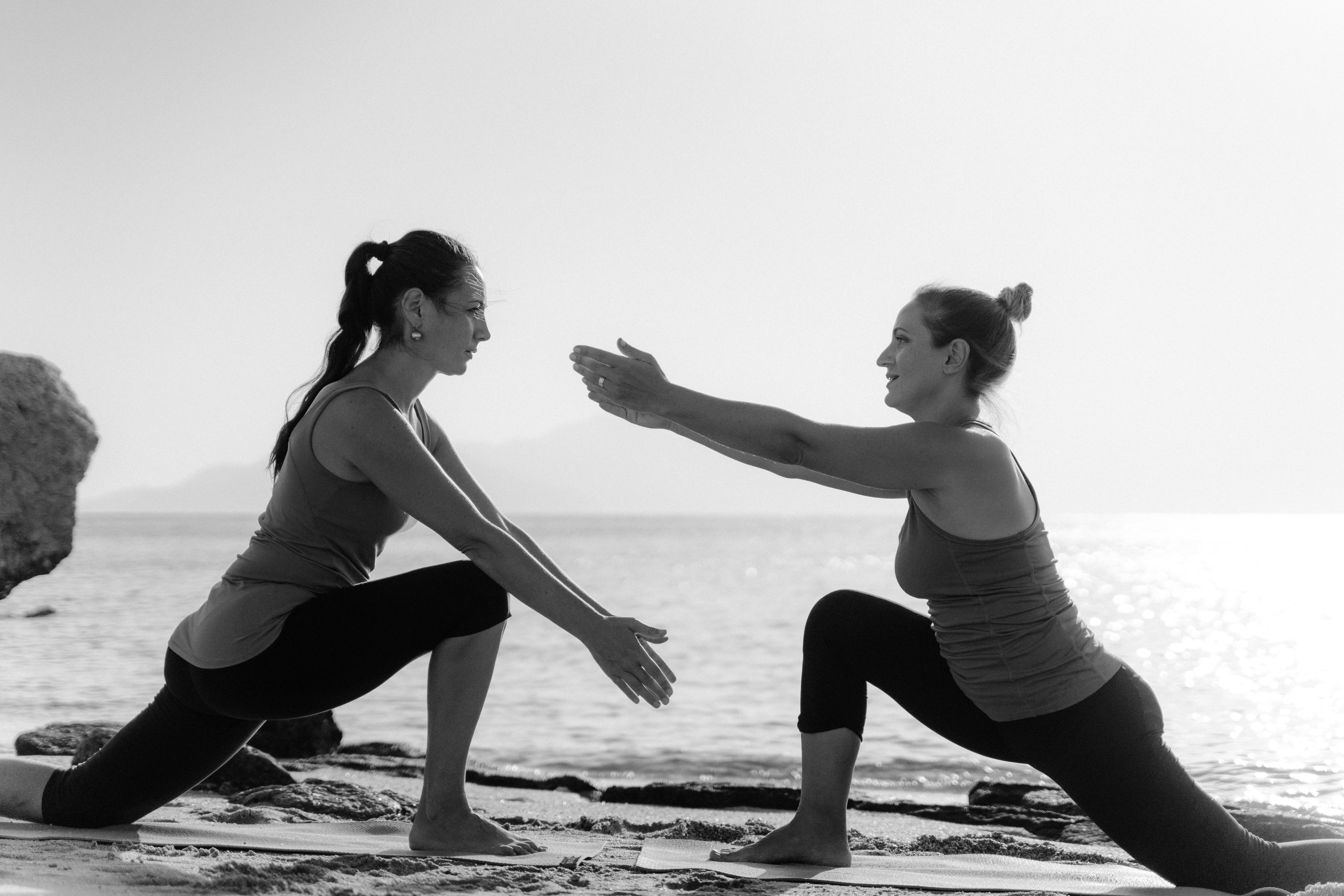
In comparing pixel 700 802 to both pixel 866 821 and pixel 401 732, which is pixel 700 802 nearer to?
pixel 866 821

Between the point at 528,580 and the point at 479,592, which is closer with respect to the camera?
the point at 528,580

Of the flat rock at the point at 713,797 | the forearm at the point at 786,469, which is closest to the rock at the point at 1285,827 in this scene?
the forearm at the point at 786,469

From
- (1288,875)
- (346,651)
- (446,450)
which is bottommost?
(1288,875)

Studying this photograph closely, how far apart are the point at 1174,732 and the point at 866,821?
564 centimetres

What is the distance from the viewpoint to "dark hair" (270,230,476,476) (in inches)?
140

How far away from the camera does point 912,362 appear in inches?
131

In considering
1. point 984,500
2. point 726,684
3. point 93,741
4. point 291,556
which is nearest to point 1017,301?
point 984,500

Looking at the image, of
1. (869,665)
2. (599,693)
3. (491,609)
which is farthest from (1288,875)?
(599,693)

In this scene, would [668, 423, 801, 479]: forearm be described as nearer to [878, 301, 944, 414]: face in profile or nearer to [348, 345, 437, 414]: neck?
[878, 301, 944, 414]: face in profile

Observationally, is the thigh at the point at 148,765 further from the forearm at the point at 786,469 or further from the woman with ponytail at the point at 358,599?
the forearm at the point at 786,469

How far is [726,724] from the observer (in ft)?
33.3

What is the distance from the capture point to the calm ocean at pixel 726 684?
827cm

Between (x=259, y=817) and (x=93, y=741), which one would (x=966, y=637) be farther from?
(x=93, y=741)

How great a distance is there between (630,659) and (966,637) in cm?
90
